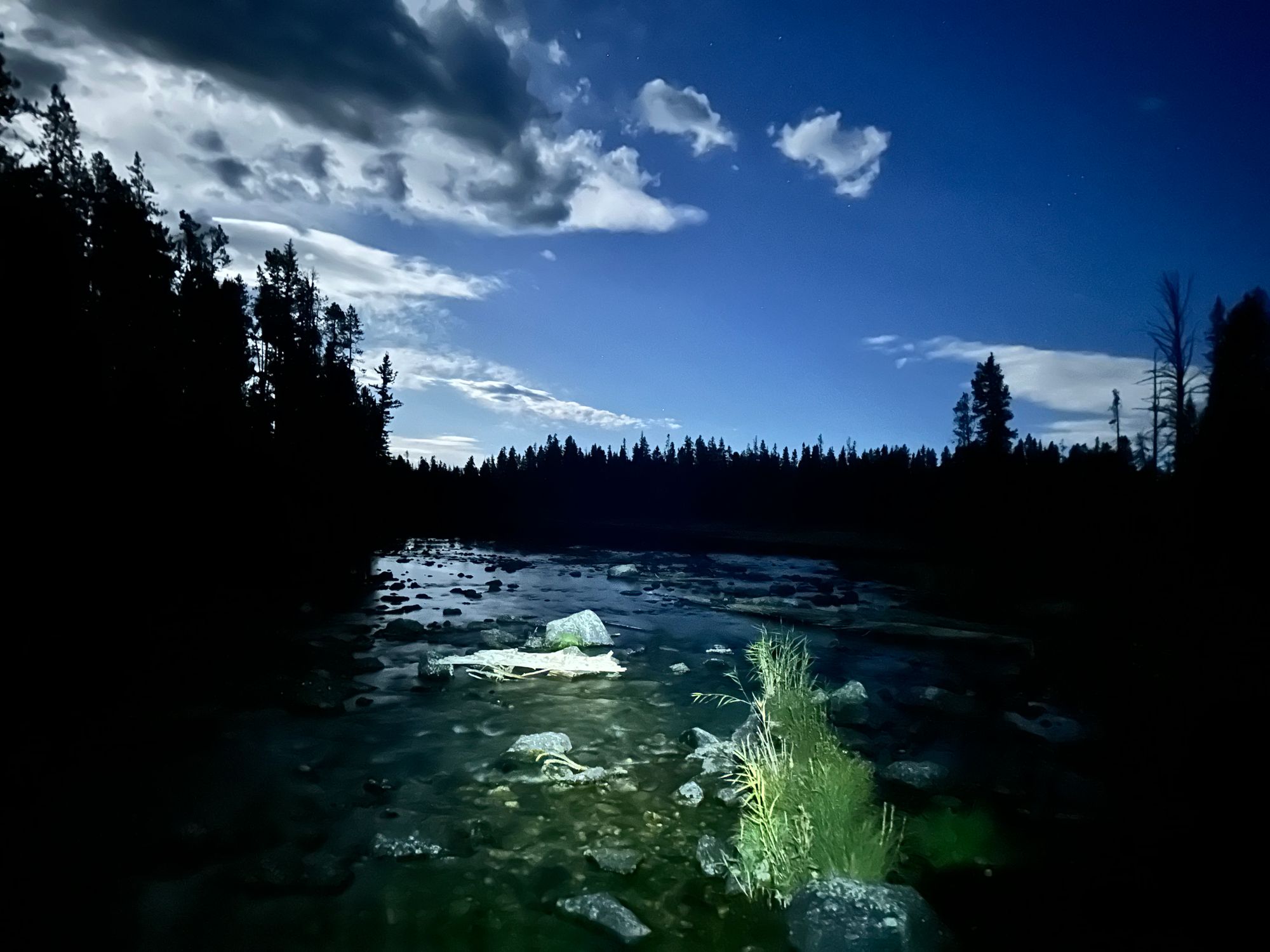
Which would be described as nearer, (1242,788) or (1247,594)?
(1242,788)

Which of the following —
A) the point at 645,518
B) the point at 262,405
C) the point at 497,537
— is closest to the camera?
the point at 262,405

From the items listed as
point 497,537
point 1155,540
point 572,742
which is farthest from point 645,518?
point 572,742

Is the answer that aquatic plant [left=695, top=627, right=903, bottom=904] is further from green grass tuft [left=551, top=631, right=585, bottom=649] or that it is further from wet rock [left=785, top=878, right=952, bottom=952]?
green grass tuft [left=551, top=631, right=585, bottom=649]

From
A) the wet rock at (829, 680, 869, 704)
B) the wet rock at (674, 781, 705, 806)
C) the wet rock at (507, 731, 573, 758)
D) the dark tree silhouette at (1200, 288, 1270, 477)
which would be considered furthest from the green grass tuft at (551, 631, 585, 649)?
the dark tree silhouette at (1200, 288, 1270, 477)

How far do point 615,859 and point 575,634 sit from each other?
30.5 feet

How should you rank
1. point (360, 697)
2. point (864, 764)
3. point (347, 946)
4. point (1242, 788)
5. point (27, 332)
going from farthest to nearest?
point (27, 332), point (360, 697), point (1242, 788), point (864, 764), point (347, 946)

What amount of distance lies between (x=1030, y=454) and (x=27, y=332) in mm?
72387

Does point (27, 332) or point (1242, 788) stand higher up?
point (27, 332)

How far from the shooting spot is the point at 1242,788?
8.53 m

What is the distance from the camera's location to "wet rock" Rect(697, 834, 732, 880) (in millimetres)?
5578

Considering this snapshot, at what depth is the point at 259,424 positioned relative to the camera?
126ft

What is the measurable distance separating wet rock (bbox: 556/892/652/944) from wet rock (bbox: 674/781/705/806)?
1841 millimetres

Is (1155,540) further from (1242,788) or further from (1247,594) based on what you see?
(1242,788)

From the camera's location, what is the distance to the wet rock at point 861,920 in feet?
14.0
